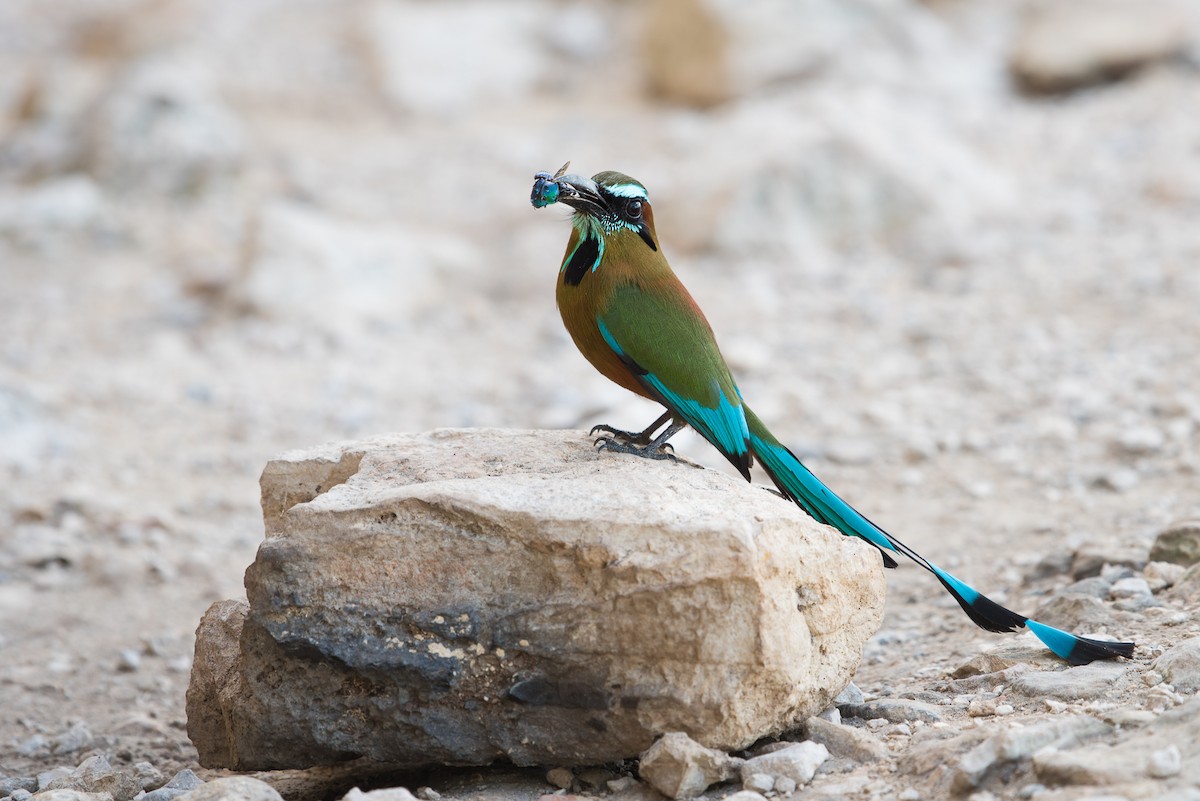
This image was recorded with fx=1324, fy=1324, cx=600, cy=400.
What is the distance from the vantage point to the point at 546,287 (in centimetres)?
1044

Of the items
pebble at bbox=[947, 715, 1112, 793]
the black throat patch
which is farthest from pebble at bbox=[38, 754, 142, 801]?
pebble at bbox=[947, 715, 1112, 793]

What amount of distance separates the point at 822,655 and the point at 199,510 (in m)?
4.53

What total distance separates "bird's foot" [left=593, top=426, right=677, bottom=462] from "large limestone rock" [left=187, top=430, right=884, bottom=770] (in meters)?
0.47

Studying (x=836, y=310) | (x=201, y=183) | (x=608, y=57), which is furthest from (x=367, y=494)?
(x=608, y=57)

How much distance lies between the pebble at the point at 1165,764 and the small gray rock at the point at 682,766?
1.09m

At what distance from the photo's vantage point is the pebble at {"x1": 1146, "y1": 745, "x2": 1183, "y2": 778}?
3033 millimetres

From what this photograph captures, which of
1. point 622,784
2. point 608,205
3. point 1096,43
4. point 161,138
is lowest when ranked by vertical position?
point 622,784

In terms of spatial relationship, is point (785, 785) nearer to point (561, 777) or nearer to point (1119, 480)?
point (561, 777)

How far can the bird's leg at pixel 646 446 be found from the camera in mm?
4441

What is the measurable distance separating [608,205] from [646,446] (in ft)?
2.71

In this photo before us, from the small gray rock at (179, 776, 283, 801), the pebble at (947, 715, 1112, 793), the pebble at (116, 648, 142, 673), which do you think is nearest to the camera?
the pebble at (947, 715, 1112, 793)

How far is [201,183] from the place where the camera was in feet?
39.0

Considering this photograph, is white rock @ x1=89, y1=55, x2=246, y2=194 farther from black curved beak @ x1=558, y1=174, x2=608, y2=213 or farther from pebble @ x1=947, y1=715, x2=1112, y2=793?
pebble @ x1=947, y1=715, x2=1112, y2=793

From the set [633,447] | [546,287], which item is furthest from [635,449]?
[546,287]
